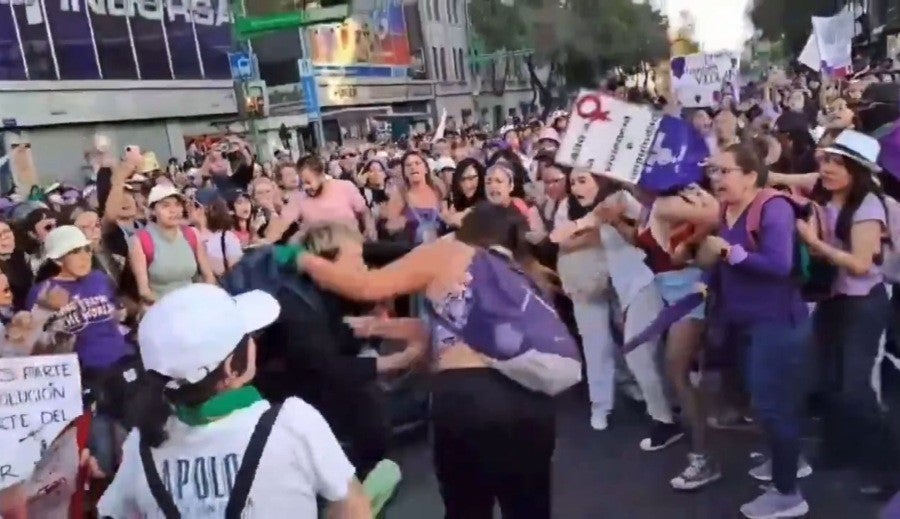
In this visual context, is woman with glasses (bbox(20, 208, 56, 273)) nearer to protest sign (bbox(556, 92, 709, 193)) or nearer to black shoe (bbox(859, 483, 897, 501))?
protest sign (bbox(556, 92, 709, 193))

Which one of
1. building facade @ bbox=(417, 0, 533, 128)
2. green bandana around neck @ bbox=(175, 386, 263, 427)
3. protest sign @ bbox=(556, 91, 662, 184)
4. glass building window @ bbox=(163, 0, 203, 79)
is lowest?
building facade @ bbox=(417, 0, 533, 128)

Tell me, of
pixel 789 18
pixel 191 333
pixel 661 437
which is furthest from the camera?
pixel 789 18

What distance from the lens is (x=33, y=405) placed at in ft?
14.4

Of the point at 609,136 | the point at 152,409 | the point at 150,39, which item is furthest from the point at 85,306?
the point at 150,39

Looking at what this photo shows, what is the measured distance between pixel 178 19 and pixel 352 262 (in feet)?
97.5

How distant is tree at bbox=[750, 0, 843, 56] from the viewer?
174ft

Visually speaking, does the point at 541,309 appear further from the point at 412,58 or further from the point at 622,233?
the point at 412,58

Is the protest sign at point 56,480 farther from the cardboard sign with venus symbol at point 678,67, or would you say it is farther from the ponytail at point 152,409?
the cardboard sign with venus symbol at point 678,67

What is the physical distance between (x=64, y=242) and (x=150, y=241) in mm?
1150

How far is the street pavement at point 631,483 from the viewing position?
215 inches

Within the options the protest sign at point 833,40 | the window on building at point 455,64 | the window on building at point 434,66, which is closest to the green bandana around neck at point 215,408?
the protest sign at point 833,40

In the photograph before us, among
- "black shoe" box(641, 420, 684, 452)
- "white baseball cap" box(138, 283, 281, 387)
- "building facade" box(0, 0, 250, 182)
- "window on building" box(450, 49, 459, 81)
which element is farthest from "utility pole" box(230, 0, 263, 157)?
"window on building" box(450, 49, 459, 81)

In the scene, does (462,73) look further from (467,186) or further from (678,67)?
(467,186)

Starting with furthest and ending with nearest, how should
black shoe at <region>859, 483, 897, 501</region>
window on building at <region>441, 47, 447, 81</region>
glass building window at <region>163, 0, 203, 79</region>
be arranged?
window on building at <region>441, 47, 447, 81</region> < glass building window at <region>163, 0, 203, 79</region> < black shoe at <region>859, 483, 897, 501</region>
